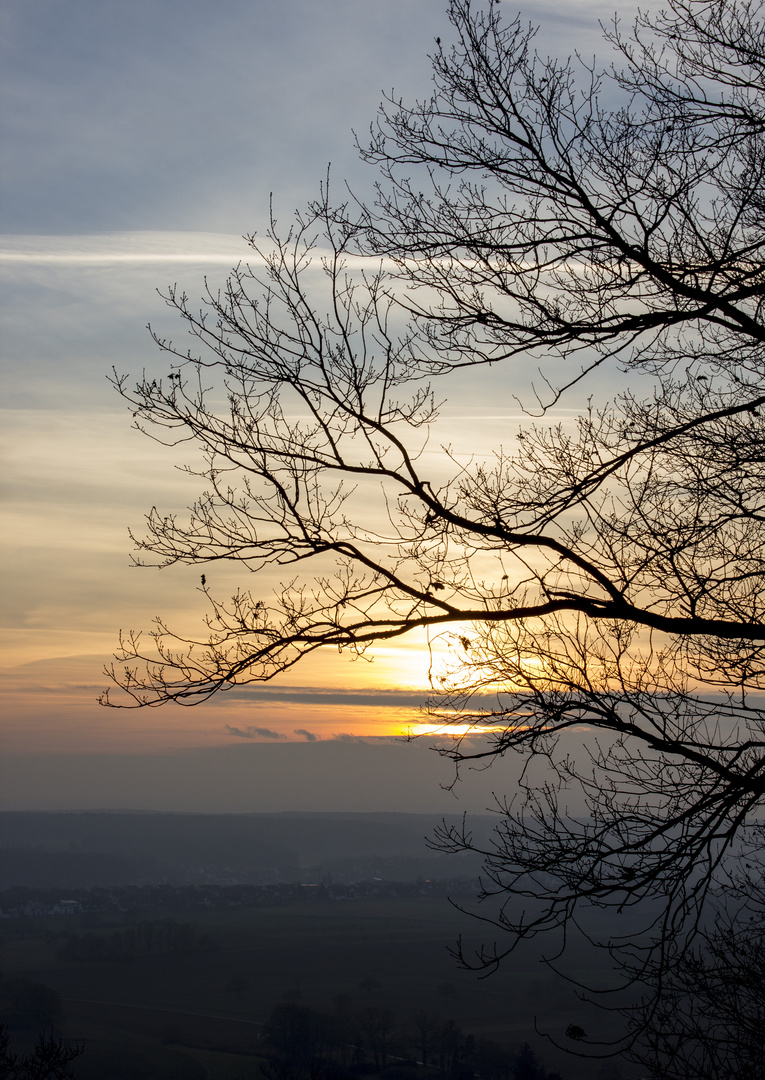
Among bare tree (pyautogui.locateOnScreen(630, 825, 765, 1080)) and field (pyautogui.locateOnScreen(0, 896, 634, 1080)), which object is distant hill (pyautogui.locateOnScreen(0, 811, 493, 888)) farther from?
bare tree (pyautogui.locateOnScreen(630, 825, 765, 1080))

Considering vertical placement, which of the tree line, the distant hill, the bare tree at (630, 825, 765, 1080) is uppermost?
the bare tree at (630, 825, 765, 1080)

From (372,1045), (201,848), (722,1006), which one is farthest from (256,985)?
(201,848)

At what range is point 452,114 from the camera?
5.79 meters

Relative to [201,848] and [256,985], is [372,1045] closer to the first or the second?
[256,985]

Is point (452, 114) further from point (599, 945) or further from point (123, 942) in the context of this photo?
point (123, 942)

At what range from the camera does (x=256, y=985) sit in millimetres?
43438

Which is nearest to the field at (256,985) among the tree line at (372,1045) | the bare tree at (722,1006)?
the tree line at (372,1045)

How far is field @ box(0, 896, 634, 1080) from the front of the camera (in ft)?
95.2

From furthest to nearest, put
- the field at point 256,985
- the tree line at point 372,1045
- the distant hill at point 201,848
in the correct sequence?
the distant hill at point 201,848 < the field at point 256,985 < the tree line at point 372,1045

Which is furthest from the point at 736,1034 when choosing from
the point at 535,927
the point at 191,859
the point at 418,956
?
the point at 191,859

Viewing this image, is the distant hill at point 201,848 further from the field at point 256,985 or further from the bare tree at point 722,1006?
the bare tree at point 722,1006

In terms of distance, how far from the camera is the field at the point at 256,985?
1143 inches

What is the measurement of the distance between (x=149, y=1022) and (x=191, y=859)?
53166 millimetres

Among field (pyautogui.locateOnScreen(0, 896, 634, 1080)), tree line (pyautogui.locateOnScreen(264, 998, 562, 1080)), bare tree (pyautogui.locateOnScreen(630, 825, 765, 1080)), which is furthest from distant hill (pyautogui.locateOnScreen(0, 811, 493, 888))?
bare tree (pyautogui.locateOnScreen(630, 825, 765, 1080))
